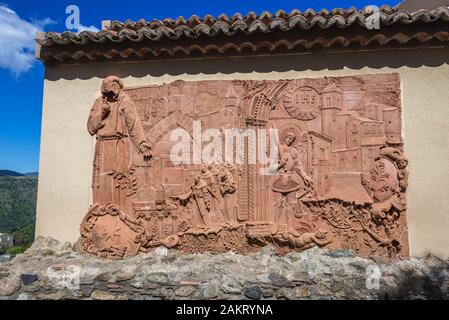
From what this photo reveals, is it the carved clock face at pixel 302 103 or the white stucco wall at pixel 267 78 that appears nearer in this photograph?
the white stucco wall at pixel 267 78

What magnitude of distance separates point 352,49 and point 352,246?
2974mm

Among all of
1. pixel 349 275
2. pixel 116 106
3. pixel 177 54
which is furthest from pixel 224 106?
pixel 349 275

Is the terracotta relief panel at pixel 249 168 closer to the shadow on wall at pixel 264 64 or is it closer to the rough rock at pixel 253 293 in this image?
the shadow on wall at pixel 264 64

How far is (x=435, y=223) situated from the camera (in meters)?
4.80

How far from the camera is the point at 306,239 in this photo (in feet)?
15.9

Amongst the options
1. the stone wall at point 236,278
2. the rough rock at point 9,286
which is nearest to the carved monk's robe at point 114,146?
the stone wall at point 236,278

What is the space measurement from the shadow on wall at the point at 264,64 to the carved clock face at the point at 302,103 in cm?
38

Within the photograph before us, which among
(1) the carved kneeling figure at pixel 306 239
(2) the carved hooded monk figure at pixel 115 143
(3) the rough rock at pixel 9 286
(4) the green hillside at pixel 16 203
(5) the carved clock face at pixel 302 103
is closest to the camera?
(3) the rough rock at pixel 9 286

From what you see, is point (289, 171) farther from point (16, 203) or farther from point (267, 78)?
point (16, 203)

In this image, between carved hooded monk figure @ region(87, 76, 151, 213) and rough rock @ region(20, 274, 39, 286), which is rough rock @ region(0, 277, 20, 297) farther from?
carved hooded monk figure @ region(87, 76, 151, 213)

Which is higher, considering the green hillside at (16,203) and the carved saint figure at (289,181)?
the carved saint figure at (289,181)

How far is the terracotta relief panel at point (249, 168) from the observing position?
4844 millimetres

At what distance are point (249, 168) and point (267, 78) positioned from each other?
4.83 feet
